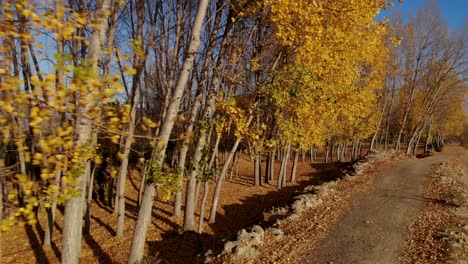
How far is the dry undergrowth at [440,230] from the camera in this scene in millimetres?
8012

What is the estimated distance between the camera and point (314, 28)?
7.96 metres

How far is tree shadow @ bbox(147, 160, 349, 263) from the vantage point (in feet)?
34.4

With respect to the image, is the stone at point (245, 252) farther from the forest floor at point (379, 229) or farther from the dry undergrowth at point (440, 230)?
the dry undergrowth at point (440, 230)

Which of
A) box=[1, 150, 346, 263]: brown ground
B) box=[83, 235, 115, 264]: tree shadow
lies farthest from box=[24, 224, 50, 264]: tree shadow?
box=[83, 235, 115, 264]: tree shadow

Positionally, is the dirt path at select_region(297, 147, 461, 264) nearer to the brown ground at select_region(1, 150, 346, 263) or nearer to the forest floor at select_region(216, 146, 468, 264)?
the forest floor at select_region(216, 146, 468, 264)

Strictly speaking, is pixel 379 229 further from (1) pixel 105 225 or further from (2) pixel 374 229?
(1) pixel 105 225

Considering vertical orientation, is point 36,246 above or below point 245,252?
below

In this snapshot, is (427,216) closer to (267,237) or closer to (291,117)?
(267,237)

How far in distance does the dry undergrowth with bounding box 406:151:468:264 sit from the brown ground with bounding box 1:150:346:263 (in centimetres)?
599

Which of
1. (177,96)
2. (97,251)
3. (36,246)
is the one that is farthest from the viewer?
(36,246)

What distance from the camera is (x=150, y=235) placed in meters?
12.3

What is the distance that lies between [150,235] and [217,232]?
273cm

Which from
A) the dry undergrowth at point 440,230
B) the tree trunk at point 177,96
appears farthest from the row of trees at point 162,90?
the dry undergrowth at point 440,230

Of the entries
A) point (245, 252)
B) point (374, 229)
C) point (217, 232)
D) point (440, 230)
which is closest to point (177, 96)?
point (245, 252)
